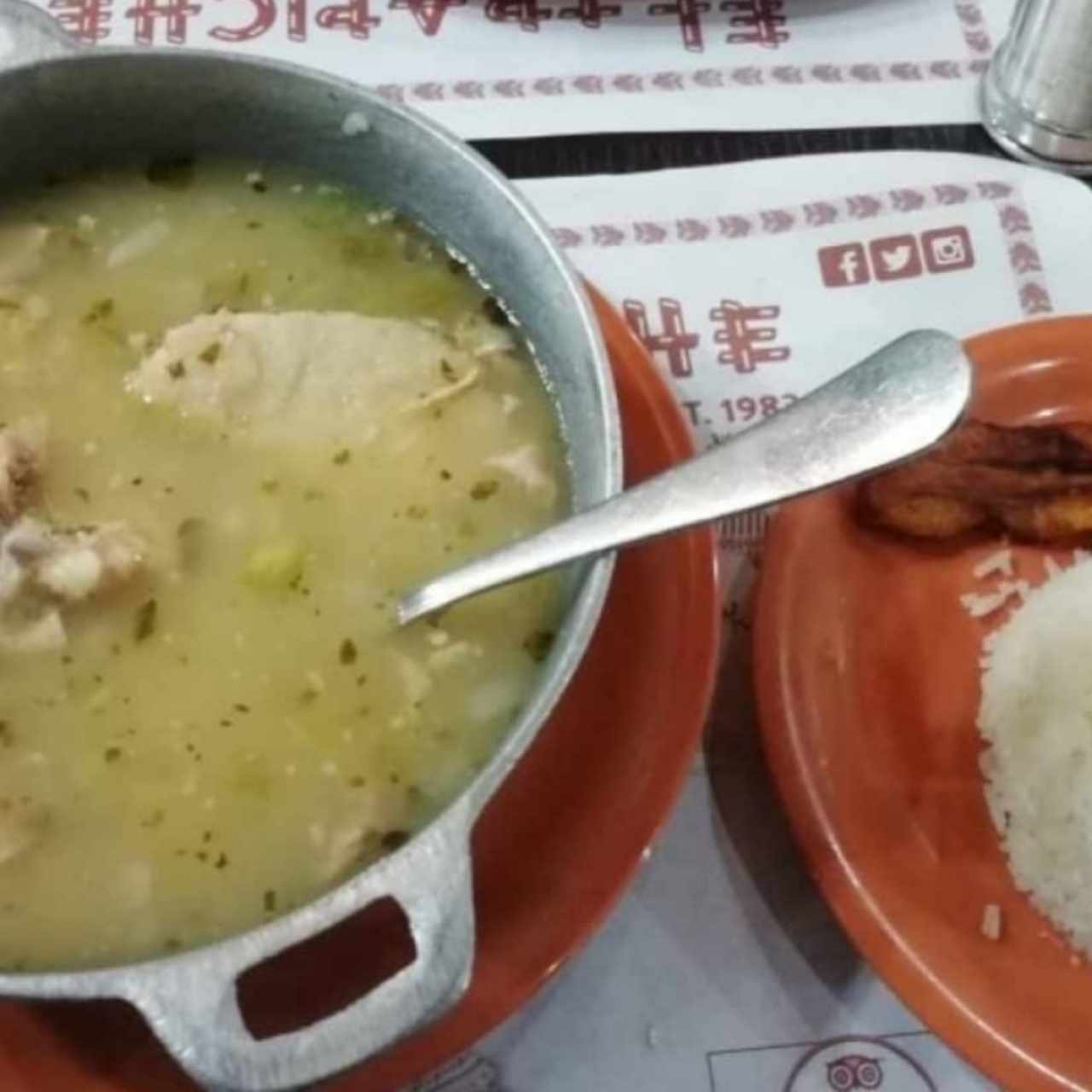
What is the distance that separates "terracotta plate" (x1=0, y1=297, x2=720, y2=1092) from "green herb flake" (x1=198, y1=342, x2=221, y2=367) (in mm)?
238

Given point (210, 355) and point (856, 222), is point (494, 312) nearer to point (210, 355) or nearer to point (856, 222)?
point (210, 355)

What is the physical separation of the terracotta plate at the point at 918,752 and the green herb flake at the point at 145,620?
35 centimetres

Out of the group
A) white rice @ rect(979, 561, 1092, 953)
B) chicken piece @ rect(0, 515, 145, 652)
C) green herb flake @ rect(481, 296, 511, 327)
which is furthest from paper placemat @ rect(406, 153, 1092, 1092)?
chicken piece @ rect(0, 515, 145, 652)

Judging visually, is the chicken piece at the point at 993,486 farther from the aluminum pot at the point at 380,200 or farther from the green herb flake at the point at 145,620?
the green herb flake at the point at 145,620

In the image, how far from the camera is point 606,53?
1.27 m

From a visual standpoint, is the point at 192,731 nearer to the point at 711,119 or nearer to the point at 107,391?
the point at 107,391

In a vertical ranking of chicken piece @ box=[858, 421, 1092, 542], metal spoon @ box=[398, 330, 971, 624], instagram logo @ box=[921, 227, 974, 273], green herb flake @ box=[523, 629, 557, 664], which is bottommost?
chicken piece @ box=[858, 421, 1092, 542]

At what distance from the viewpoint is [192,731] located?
0.82 m

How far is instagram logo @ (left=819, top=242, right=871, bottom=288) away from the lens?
118cm

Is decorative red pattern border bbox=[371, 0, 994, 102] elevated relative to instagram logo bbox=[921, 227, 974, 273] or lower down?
elevated

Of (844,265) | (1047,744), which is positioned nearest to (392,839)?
(1047,744)

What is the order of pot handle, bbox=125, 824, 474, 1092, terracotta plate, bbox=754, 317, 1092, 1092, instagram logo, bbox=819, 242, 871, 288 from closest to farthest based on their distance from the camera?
pot handle, bbox=125, 824, 474, 1092
terracotta plate, bbox=754, 317, 1092, 1092
instagram logo, bbox=819, 242, 871, 288

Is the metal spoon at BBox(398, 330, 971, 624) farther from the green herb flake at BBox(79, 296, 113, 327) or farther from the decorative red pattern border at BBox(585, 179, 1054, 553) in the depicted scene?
the decorative red pattern border at BBox(585, 179, 1054, 553)

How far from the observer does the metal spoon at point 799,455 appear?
768 mm
